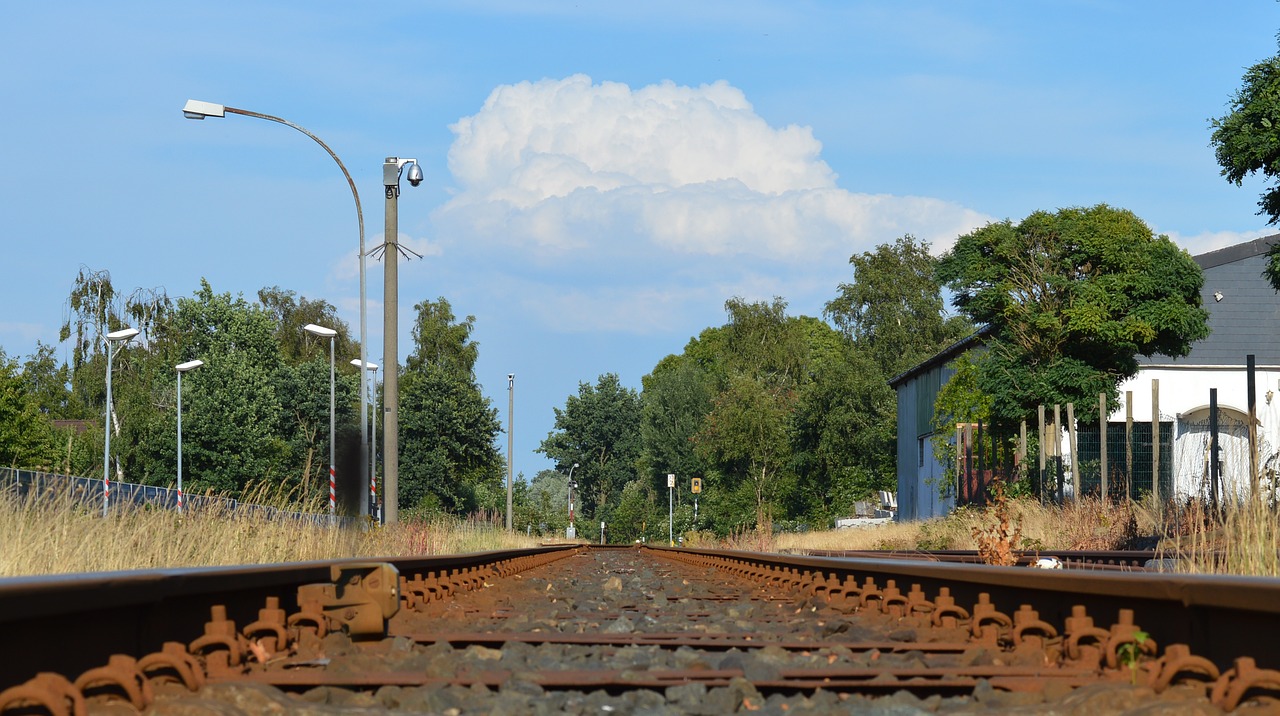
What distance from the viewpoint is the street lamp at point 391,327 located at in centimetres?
1969

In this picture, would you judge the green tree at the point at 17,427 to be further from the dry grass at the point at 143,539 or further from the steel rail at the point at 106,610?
the steel rail at the point at 106,610

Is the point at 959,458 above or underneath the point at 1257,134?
underneath

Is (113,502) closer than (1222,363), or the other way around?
(113,502)

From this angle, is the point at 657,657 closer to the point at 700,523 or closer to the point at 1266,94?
the point at 1266,94

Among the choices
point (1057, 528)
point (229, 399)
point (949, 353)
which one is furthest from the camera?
point (229, 399)

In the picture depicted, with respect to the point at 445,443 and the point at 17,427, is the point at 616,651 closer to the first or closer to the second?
the point at 17,427

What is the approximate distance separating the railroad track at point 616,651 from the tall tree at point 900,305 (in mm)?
73940

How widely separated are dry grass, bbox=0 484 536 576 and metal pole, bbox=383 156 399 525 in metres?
4.66

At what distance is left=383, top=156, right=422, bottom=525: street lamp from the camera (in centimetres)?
1969

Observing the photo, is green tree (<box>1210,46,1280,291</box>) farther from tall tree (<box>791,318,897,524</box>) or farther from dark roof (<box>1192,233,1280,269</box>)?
tall tree (<box>791,318,897,524</box>)

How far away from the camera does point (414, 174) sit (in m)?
20.8

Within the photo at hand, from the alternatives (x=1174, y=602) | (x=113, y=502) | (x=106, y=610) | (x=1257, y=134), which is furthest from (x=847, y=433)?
(x=106, y=610)

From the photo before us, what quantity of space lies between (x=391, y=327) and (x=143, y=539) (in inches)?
415

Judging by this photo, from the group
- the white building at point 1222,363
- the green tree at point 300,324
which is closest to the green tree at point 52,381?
the green tree at point 300,324
